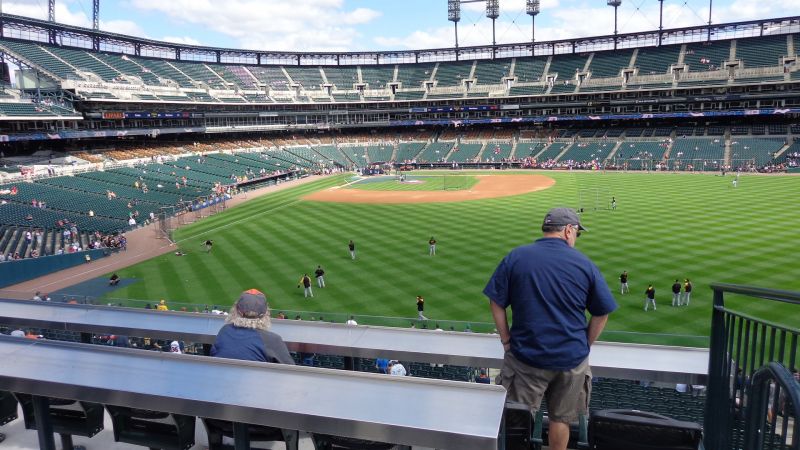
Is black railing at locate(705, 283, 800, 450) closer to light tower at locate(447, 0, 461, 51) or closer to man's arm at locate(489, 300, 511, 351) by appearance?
man's arm at locate(489, 300, 511, 351)

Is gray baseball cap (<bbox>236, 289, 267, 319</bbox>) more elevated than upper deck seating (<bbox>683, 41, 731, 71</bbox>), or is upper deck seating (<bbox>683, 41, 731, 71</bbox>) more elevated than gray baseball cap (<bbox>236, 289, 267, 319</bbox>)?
upper deck seating (<bbox>683, 41, 731, 71</bbox>)

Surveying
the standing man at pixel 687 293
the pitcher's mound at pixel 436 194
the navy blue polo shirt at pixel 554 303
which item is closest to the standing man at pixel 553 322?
the navy blue polo shirt at pixel 554 303

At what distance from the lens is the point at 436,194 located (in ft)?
180

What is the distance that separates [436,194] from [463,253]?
25.7m

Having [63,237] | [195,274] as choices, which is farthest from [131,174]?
[195,274]

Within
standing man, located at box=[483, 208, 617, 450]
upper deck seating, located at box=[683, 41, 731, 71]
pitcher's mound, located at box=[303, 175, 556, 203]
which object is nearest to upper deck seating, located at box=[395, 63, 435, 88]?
pitcher's mound, located at box=[303, 175, 556, 203]

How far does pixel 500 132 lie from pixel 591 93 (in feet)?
58.0

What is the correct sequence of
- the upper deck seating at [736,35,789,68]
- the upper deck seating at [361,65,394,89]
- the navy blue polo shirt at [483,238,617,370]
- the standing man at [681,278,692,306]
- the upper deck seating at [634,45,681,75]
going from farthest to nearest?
the upper deck seating at [361,65,394,89] < the upper deck seating at [634,45,681,75] < the upper deck seating at [736,35,789,68] < the standing man at [681,278,692,306] < the navy blue polo shirt at [483,238,617,370]

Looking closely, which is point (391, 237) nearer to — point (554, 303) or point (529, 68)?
point (554, 303)

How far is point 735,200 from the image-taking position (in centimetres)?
4338

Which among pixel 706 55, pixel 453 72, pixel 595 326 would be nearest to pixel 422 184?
pixel 453 72

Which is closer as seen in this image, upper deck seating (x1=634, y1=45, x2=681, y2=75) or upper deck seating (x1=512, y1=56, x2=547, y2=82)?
upper deck seating (x1=634, y1=45, x2=681, y2=75)

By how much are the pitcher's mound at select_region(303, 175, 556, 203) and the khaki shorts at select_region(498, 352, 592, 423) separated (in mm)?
45790

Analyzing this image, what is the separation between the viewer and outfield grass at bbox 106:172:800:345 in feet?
71.5
